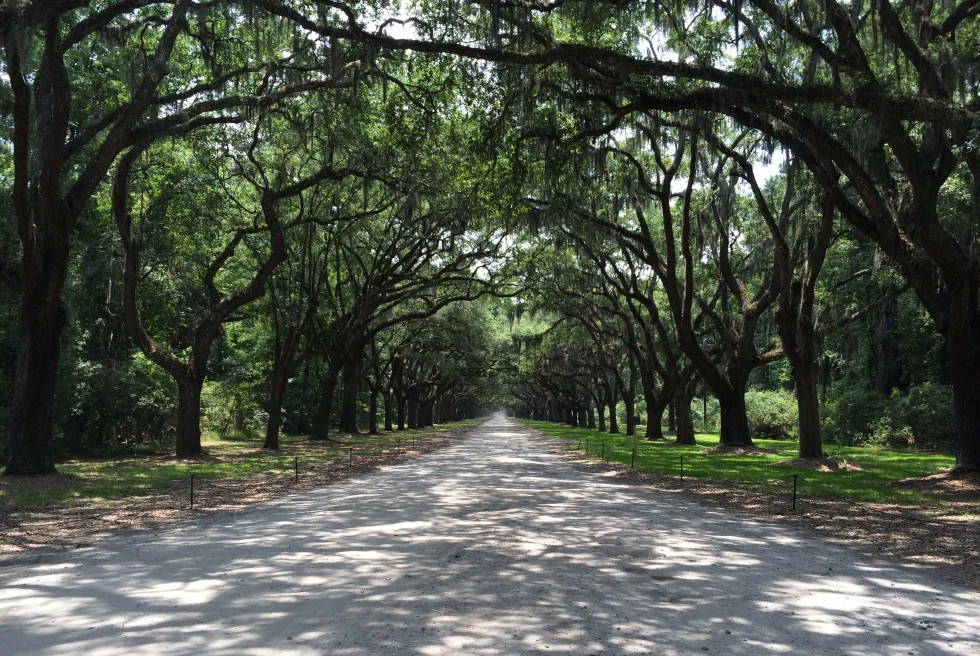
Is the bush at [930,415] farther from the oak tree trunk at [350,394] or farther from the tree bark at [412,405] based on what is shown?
the tree bark at [412,405]

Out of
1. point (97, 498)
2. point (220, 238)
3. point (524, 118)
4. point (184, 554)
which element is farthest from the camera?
point (220, 238)

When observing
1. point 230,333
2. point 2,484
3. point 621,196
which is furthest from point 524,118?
point 230,333

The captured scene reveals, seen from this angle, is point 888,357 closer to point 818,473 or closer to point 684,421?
point 684,421

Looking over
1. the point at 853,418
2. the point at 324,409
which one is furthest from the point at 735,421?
the point at 324,409

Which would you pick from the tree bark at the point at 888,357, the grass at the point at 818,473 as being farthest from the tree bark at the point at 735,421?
the tree bark at the point at 888,357

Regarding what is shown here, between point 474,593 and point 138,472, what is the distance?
13.6 metres

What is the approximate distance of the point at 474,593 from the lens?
18.0ft

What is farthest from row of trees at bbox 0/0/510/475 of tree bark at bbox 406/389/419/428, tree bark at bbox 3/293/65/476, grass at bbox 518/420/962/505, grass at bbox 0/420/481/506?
tree bark at bbox 406/389/419/428

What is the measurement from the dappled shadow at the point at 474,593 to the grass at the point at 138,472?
14.2 feet

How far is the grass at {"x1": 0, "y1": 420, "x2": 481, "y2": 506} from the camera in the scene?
11.7 m

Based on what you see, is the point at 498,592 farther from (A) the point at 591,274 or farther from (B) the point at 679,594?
(A) the point at 591,274

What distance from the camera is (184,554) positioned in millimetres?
7070

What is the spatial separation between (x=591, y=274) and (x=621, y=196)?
28.1ft

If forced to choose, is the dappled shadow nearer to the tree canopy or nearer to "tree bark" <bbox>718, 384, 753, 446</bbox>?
the tree canopy
